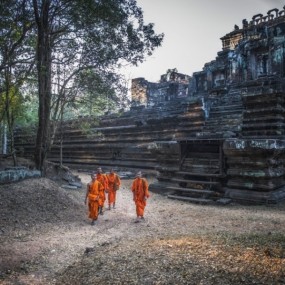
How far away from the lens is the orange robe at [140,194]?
875 centimetres

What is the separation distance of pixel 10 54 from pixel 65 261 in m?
9.96

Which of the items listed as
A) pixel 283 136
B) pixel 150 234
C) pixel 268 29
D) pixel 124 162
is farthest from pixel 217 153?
pixel 268 29

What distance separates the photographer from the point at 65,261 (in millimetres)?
5562

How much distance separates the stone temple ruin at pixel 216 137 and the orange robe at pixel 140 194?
261cm

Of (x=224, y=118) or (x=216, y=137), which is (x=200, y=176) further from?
(x=224, y=118)

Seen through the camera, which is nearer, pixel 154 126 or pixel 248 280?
pixel 248 280

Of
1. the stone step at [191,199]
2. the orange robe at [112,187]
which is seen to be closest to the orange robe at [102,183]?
the orange robe at [112,187]

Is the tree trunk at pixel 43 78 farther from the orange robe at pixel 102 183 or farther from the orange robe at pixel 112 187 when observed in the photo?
the orange robe at pixel 112 187

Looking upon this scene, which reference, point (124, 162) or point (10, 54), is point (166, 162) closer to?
point (124, 162)

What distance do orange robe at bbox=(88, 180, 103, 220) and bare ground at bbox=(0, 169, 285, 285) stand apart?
0.94 feet

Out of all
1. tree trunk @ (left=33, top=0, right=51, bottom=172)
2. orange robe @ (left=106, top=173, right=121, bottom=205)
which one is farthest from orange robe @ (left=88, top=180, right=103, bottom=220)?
tree trunk @ (left=33, top=0, right=51, bottom=172)

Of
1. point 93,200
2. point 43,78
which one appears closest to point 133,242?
point 93,200

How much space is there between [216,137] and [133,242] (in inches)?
254

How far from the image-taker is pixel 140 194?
8.87 metres
